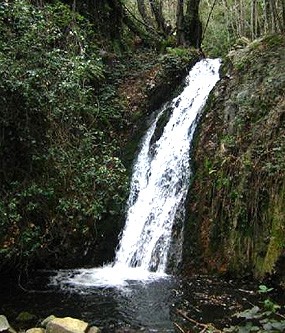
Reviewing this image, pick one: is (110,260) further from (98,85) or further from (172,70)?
(172,70)

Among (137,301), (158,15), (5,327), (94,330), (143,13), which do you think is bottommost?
(5,327)

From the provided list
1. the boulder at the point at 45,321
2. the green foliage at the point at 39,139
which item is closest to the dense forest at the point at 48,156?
the green foliage at the point at 39,139

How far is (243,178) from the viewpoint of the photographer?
348 inches

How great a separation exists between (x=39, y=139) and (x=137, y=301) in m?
2.97

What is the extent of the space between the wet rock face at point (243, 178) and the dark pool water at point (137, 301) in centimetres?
57

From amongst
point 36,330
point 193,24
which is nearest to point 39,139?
point 36,330

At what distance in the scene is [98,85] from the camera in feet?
45.2

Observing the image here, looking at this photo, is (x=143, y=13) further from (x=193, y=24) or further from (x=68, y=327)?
(x=68, y=327)

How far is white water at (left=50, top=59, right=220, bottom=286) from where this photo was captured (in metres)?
9.37

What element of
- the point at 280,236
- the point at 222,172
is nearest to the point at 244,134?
the point at 222,172

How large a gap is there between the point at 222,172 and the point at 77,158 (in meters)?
3.01

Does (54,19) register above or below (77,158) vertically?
above

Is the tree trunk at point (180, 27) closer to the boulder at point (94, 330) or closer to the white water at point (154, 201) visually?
the white water at point (154, 201)

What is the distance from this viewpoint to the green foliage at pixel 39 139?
6.99m
